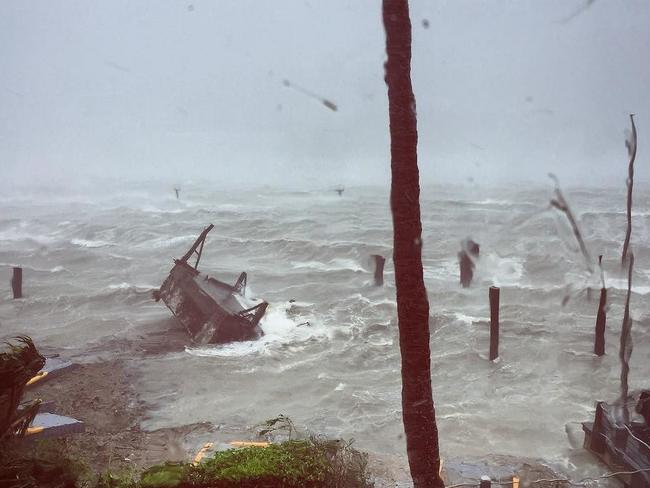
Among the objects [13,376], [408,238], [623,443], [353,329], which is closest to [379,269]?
[353,329]

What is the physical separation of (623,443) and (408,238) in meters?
9.19

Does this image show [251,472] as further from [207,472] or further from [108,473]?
[108,473]

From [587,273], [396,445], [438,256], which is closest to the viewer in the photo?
[396,445]

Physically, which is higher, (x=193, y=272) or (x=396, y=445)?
(x=193, y=272)

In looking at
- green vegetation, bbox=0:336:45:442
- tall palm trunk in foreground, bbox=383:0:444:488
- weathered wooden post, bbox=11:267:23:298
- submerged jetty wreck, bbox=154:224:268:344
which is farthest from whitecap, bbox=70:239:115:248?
tall palm trunk in foreground, bbox=383:0:444:488

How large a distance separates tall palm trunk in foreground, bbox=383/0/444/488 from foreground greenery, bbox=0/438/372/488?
6.74 ft

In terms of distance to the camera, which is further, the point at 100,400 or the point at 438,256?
→ the point at 438,256

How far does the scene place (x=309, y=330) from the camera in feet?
70.8

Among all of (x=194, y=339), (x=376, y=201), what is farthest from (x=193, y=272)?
(x=376, y=201)

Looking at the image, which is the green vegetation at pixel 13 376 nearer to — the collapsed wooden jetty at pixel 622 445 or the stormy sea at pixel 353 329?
the stormy sea at pixel 353 329

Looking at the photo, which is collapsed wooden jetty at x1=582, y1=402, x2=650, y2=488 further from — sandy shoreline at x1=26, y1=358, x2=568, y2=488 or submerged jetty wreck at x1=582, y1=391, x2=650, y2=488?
sandy shoreline at x1=26, y1=358, x2=568, y2=488

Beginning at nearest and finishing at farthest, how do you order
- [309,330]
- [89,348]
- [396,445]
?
1. [396,445]
2. [89,348]
3. [309,330]

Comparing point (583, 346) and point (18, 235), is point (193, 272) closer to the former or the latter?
point (583, 346)

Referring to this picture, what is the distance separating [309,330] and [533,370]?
8583 millimetres
